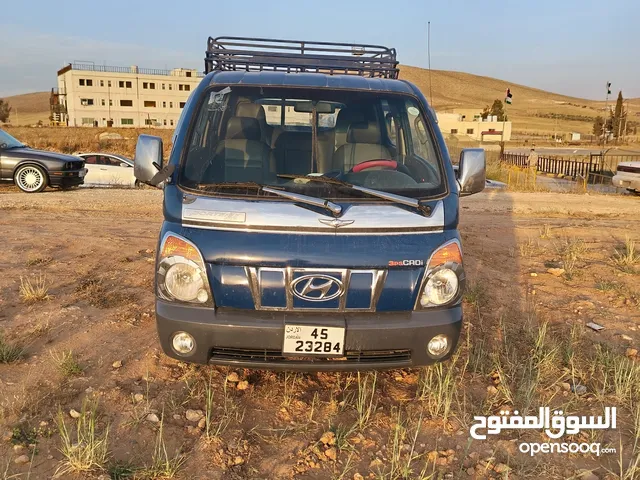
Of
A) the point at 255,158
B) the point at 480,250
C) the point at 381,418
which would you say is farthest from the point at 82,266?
the point at 480,250

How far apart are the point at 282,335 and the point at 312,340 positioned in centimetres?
17

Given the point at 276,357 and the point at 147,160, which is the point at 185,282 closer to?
the point at 276,357

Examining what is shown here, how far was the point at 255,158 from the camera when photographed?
3721mm

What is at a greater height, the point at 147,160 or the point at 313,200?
the point at 147,160

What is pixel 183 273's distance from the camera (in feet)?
10.4

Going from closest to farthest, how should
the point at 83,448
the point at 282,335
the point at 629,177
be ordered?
the point at 83,448 < the point at 282,335 < the point at 629,177

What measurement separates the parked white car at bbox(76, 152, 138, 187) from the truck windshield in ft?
44.6

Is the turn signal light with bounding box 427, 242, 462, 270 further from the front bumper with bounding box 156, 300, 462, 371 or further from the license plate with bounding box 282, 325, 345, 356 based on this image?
the license plate with bounding box 282, 325, 345, 356

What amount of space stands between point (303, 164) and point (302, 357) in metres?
1.34

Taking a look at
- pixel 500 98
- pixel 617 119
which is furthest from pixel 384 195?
pixel 500 98

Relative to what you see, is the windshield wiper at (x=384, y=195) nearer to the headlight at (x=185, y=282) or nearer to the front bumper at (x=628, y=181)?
the headlight at (x=185, y=282)

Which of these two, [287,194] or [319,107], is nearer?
[287,194]

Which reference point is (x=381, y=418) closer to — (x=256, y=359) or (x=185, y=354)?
(x=256, y=359)

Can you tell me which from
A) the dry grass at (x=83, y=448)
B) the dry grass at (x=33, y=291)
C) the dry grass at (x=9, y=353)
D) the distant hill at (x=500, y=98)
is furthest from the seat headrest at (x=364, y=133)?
the distant hill at (x=500, y=98)
